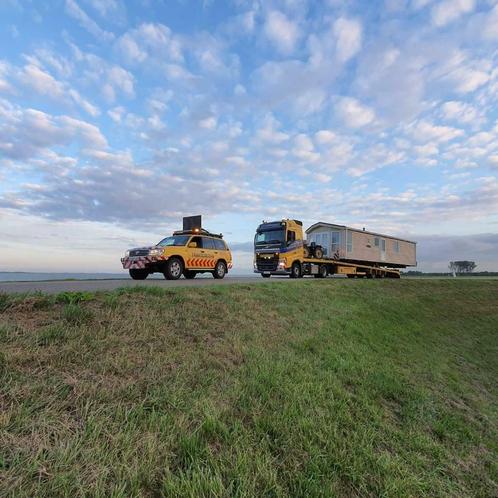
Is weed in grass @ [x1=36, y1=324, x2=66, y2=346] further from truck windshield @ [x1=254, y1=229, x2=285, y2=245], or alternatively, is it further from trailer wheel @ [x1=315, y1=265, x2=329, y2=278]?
trailer wheel @ [x1=315, y1=265, x2=329, y2=278]

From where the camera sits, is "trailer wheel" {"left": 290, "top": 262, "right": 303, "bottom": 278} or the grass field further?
"trailer wheel" {"left": 290, "top": 262, "right": 303, "bottom": 278}

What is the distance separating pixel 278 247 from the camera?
71.3ft

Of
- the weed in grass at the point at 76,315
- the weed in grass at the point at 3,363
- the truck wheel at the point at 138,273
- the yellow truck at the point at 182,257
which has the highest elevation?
the yellow truck at the point at 182,257

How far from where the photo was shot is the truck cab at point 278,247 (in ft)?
70.4

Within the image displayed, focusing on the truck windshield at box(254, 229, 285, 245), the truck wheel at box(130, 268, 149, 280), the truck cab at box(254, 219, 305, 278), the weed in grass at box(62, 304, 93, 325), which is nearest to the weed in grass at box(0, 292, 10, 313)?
the weed in grass at box(62, 304, 93, 325)

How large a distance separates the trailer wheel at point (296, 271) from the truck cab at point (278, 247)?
0.93 ft

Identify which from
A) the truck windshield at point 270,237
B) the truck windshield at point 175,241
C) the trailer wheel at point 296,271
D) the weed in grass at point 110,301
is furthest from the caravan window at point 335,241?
the weed in grass at point 110,301

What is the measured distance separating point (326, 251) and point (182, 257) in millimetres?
13823

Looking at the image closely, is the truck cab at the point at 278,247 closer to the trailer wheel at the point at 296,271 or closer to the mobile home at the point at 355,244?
the trailer wheel at the point at 296,271

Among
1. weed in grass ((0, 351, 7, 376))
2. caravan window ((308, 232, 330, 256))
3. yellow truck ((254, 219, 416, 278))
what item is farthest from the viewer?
caravan window ((308, 232, 330, 256))

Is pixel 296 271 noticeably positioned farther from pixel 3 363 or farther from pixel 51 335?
pixel 3 363

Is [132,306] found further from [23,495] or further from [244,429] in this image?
[23,495]

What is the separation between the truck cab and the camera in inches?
845

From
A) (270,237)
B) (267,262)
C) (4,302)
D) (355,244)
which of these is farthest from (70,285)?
(355,244)
